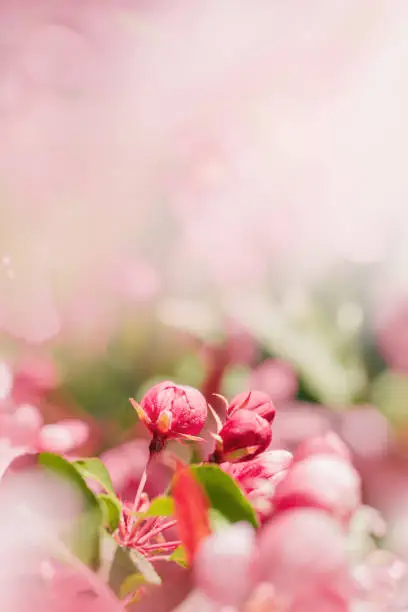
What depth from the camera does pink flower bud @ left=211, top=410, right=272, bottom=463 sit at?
389 millimetres

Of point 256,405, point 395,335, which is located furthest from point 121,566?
point 395,335

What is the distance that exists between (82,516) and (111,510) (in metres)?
0.01

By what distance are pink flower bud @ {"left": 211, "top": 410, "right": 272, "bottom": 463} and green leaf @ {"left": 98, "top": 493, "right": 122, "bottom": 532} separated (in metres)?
0.06

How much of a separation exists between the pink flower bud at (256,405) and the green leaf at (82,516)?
3.5 inches

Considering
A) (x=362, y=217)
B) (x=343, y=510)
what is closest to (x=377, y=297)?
(x=362, y=217)

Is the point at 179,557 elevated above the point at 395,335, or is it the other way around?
the point at 395,335

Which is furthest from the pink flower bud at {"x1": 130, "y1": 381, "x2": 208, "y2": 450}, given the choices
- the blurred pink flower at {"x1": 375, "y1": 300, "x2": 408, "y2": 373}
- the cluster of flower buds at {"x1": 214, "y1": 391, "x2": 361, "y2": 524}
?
the blurred pink flower at {"x1": 375, "y1": 300, "x2": 408, "y2": 373}

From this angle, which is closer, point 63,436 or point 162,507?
point 162,507

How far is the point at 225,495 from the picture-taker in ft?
1.15

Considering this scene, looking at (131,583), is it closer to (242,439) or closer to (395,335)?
(242,439)

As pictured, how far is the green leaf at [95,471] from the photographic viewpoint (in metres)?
0.39

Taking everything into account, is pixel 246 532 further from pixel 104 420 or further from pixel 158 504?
pixel 104 420

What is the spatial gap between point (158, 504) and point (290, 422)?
13 cm

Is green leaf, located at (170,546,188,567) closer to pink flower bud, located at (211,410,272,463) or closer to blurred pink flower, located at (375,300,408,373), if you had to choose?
pink flower bud, located at (211,410,272,463)
